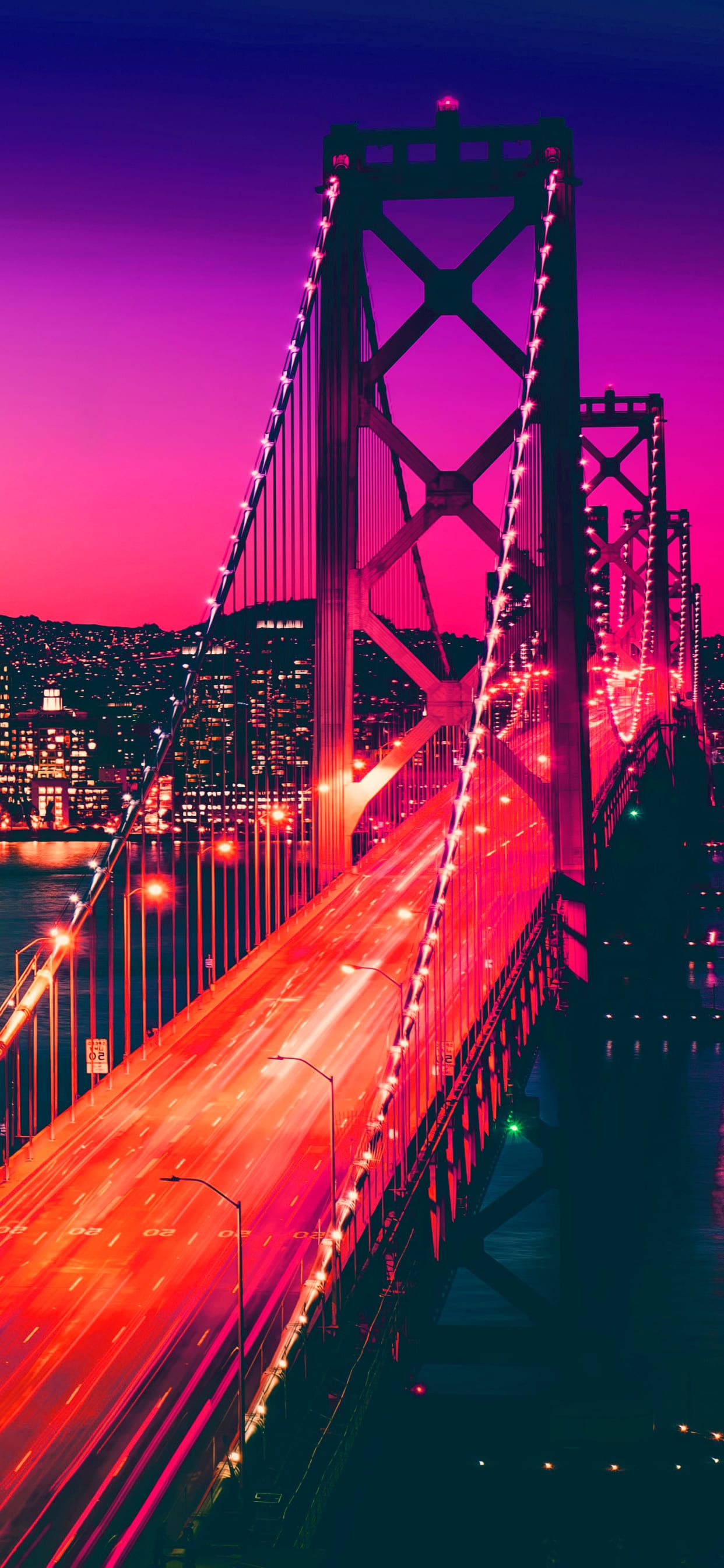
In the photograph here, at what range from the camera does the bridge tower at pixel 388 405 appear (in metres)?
35.1

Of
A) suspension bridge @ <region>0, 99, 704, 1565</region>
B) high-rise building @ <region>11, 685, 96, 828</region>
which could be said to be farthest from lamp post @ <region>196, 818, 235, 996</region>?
high-rise building @ <region>11, 685, 96, 828</region>

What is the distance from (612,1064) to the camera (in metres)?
65.9

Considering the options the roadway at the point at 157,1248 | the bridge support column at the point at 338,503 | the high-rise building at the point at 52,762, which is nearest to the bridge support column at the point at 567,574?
the bridge support column at the point at 338,503

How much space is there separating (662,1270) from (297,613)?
49.1ft

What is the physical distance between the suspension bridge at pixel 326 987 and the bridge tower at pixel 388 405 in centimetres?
6

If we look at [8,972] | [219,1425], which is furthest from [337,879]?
[8,972]

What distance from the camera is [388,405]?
38094mm

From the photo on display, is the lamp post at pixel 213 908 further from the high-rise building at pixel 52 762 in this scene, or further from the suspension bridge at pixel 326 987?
the high-rise building at pixel 52 762

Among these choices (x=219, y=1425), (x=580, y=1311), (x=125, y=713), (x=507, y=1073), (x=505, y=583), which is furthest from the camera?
(x=125, y=713)

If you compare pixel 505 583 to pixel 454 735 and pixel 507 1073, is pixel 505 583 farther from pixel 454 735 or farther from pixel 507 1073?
pixel 454 735

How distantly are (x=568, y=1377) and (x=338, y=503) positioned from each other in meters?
15.5

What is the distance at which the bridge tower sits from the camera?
35125mm

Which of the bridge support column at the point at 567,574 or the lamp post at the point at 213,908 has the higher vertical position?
the bridge support column at the point at 567,574

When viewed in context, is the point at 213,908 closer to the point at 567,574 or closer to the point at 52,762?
the point at 567,574
